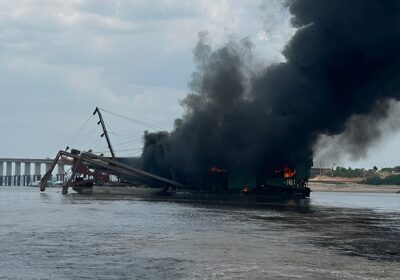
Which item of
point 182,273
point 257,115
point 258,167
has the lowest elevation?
point 182,273

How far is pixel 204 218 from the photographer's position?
273 ft

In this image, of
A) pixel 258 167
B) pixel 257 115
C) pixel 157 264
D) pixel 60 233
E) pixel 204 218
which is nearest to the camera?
pixel 157 264

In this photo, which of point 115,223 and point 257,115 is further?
point 257,115

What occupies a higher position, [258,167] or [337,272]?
[258,167]

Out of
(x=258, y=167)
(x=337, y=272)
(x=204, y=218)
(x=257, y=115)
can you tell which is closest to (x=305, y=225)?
(x=204, y=218)

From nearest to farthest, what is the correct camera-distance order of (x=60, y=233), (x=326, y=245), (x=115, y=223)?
(x=326, y=245) < (x=60, y=233) < (x=115, y=223)

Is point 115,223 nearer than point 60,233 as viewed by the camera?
No

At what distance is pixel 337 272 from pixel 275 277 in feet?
14.4

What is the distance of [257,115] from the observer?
156 m

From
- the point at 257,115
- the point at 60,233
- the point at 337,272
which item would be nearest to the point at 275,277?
the point at 337,272

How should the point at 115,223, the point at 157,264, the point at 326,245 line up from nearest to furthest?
the point at 157,264 → the point at 326,245 → the point at 115,223

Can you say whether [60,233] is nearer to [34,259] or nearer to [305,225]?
[34,259]

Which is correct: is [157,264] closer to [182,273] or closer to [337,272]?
[182,273]

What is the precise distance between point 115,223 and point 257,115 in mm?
87188
